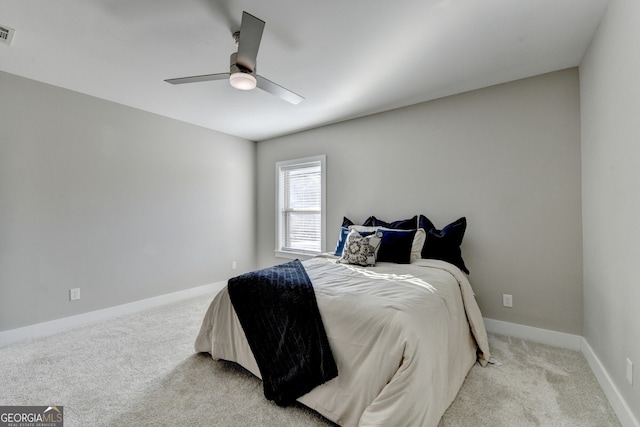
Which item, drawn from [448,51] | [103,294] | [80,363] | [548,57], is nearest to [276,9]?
[448,51]

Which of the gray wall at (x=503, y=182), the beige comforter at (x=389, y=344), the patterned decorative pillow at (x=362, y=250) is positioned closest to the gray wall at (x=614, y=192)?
the gray wall at (x=503, y=182)

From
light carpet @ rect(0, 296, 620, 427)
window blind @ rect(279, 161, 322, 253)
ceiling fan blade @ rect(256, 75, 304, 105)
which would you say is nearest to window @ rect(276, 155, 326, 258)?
window blind @ rect(279, 161, 322, 253)

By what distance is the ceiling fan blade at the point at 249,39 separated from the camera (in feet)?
5.35

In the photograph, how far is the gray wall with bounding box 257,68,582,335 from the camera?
8.13ft

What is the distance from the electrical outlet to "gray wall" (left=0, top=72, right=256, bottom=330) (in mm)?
3752

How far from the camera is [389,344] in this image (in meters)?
1.43

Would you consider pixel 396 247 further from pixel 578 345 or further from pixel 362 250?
pixel 578 345

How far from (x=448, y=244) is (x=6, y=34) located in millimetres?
3933

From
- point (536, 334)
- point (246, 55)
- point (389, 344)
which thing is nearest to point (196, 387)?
point (389, 344)

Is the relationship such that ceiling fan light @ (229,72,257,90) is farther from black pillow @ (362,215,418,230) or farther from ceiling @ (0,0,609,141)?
black pillow @ (362,215,418,230)

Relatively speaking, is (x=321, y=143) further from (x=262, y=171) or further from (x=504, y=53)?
(x=504, y=53)

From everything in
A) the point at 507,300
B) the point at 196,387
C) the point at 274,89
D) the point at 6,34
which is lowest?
the point at 196,387

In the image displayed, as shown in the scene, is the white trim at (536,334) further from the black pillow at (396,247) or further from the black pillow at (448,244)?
the black pillow at (396,247)

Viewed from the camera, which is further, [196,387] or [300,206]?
[300,206]
